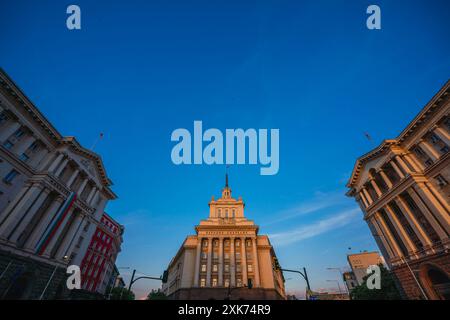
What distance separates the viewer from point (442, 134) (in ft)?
85.9

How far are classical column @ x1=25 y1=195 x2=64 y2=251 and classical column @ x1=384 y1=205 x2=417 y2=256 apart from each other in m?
52.3

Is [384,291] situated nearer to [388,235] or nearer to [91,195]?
[388,235]

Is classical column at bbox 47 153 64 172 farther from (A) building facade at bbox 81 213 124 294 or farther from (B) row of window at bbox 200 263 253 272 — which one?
(B) row of window at bbox 200 263 253 272

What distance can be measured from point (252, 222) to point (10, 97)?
5337 centimetres

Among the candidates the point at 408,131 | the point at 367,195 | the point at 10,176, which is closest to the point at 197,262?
the point at 10,176

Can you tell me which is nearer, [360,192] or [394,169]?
[394,169]

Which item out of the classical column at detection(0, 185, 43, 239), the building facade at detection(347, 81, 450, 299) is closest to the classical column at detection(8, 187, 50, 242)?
the classical column at detection(0, 185, 43, 239)

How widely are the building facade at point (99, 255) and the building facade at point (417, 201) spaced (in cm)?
5830

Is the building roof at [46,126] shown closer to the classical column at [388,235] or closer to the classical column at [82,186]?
the classical column at [82,186]

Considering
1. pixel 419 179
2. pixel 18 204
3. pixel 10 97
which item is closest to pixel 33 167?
pixel 18 204

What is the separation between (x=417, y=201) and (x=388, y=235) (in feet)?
27.6

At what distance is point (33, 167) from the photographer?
29703 millimetres

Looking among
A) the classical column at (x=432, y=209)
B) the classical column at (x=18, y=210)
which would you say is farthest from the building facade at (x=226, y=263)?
the classical column at (x=18, y=210)
